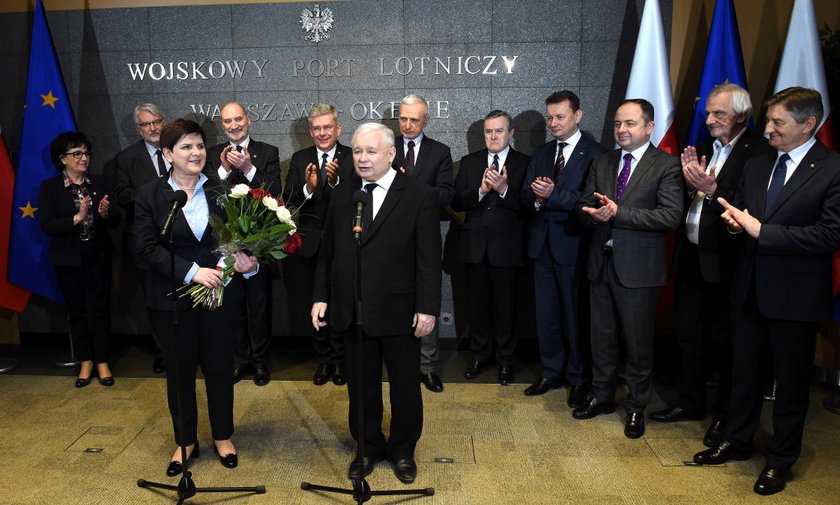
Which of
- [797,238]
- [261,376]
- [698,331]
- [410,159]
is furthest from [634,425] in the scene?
[261,376]

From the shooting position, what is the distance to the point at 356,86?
576 cm

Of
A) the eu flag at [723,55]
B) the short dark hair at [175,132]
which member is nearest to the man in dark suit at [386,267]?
the short dark hair at [175,132]

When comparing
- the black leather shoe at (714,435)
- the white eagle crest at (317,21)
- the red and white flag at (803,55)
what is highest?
the white eagle crest at (317,21)

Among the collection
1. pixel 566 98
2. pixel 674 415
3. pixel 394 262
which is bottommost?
pixel 674 415

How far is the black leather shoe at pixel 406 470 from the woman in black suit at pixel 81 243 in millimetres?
2530

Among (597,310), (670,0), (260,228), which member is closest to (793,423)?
(597,310)

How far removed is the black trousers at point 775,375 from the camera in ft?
11.0

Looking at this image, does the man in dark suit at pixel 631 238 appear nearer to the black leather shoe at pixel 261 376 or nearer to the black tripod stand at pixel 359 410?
the black tripod stand at pixel 359 410

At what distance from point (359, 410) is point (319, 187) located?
2.12 m

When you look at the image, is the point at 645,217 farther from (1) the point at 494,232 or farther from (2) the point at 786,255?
(1) the point at 494,232

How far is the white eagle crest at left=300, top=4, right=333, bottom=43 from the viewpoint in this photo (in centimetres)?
566

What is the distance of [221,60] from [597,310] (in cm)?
370

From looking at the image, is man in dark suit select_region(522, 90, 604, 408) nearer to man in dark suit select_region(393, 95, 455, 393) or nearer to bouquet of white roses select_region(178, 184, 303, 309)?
man in dark suit select_region(393, 95, 455, 393)

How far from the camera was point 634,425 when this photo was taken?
160 inches
